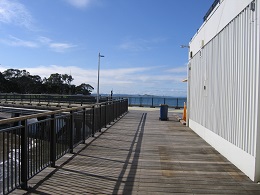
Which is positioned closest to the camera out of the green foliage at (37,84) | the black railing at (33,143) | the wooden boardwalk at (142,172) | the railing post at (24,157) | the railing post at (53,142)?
the black railing at (33,143)

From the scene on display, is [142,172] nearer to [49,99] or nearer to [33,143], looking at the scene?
[33,143]

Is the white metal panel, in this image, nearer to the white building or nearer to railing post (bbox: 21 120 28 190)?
the white building

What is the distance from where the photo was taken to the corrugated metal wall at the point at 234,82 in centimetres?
586

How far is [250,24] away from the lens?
19.7ft

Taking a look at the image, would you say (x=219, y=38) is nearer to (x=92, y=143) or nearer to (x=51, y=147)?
(x=92, y=143)

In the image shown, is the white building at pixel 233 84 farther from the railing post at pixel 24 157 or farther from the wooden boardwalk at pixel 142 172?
the railing post at pixel 24 157

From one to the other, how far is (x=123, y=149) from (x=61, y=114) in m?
2.18

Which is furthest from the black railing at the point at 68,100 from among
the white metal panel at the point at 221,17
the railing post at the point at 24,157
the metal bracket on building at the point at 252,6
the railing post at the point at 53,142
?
the railing post at the point at 24,157

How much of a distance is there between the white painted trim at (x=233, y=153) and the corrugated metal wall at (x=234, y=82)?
13 cm

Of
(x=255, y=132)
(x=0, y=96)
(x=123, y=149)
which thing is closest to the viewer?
(x=255, y=132)

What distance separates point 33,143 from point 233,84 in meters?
4.50

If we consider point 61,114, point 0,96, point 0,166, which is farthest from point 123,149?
point 0,96

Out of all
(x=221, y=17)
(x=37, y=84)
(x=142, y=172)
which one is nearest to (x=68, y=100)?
(x=221, y=17)

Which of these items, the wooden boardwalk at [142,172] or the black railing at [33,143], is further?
the wooden boardwalk at [142,172]
